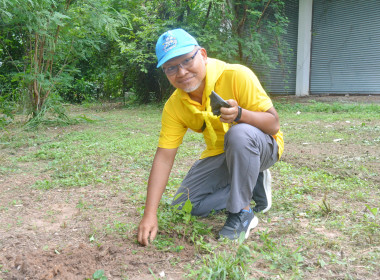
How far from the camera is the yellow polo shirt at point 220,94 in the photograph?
7.46ft

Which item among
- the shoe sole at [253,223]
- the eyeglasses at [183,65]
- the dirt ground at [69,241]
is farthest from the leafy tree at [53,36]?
the shoe sole at [253,223]

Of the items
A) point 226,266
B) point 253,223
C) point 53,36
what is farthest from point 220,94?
point 53,36

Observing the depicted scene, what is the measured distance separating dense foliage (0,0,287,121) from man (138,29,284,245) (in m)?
2.23

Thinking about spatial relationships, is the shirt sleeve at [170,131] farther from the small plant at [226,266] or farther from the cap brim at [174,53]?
the small plant at [226,266]

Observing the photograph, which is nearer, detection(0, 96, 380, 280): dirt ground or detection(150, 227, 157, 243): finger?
detection(0, 96, 380, 280): dirt ground

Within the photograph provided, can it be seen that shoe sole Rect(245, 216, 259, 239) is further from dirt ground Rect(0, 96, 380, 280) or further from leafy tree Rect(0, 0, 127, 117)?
leafy tree Rect(0, 0, 127, 117)

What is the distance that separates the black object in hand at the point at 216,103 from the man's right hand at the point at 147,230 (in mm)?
714

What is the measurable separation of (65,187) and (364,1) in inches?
393

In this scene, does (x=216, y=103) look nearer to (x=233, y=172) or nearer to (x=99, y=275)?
(x=233, y=172)

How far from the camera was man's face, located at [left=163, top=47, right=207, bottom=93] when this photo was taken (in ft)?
7.22

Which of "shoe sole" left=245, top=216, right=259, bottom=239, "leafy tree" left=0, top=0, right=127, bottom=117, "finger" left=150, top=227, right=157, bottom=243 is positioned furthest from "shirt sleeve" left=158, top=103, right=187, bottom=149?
"leafy tree" left=0, top=0, right=127, bottom=117

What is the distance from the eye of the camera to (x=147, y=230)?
2.15 metres

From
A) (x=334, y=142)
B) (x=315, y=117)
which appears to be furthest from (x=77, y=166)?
(x=315, y=117)

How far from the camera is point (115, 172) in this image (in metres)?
3.69
